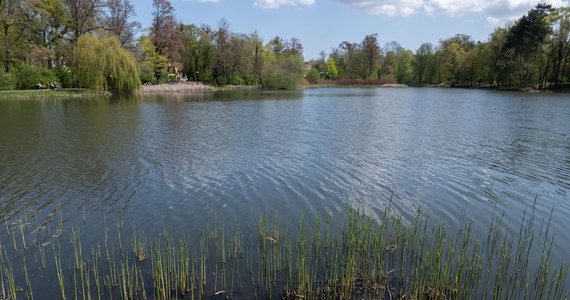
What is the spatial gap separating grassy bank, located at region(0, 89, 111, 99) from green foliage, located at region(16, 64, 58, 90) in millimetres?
4928

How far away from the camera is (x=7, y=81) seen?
143 ft

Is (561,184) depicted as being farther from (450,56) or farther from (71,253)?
(450,56)

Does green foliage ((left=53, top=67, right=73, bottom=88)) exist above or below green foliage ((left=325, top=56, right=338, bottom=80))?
below

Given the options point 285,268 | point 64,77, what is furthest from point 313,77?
point 285,268

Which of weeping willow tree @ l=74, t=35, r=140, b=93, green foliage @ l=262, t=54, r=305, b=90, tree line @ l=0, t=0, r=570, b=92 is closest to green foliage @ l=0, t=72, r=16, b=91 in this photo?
tree line @ l=0, t=0, r=570, b=92

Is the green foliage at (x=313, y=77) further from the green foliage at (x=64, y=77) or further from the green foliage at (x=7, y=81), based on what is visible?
the green foliage at (x=7, y=81)

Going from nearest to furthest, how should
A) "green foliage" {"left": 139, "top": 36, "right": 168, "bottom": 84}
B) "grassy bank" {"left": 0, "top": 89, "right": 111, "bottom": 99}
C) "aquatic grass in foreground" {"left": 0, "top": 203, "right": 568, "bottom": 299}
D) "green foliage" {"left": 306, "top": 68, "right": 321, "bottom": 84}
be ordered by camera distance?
"aquatic grass in foreground" {"left": 0, "top": 203, "right": 568, "bottom": 299}, "grassy bank" {"left": 0, "top": 89, "right": 111, "bottom": 99}, "green foliage" {"left": 139, "top": 36, "right": 168, "bottom": 84}, "green foliage" {"left": 306, "top": 68, "right": 321, "bottom": 84}

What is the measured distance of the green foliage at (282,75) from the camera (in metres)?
79.1

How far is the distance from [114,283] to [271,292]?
2424 mm

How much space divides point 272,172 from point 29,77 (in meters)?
46.2

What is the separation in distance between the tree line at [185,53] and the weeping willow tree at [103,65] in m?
0.12

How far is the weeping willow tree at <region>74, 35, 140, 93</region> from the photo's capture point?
44.9 meters

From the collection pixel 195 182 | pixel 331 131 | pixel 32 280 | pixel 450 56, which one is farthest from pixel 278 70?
pixel 32 280

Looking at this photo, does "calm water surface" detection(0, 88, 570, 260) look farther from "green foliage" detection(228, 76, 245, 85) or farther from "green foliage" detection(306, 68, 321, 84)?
"green foliage" detection(306, 68, 321, 84)
